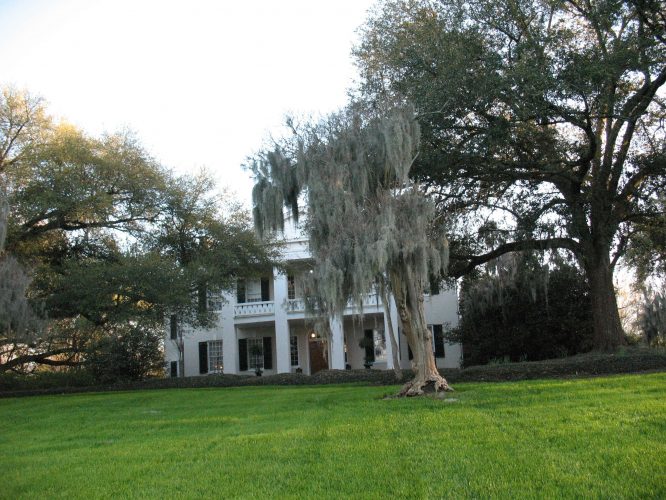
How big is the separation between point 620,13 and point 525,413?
10.5 m

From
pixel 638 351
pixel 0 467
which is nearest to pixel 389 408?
pixel 0 467

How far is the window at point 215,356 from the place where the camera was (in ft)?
102

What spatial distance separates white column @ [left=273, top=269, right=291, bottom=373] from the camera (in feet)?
93.5

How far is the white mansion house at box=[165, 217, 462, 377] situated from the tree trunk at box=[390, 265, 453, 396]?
14766mm

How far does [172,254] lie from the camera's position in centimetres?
2336

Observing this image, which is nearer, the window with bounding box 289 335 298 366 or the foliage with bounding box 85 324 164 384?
the foliage with bounding box 85 324 164 384

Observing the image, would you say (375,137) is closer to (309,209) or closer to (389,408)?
(309,209)

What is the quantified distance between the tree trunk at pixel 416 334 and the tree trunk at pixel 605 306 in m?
7.51

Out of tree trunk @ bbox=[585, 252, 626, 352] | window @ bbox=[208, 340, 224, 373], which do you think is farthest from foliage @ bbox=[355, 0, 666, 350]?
window @ bbox=[208, 340, 224, 373]

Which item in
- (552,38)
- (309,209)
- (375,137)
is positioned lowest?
(309,209)

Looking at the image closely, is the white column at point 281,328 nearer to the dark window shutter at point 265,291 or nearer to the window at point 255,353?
the dark window shutter at point 265,291

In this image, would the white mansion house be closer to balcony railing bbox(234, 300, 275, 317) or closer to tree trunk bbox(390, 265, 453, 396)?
balcony railing bbox(234, 300, 275, 317)

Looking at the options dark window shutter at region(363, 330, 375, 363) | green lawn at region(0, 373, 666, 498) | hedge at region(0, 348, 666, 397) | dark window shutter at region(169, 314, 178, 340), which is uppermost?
dark window shutter at region(169, 314, 178, 340)

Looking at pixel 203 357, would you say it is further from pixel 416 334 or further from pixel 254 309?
pixel 416 334
